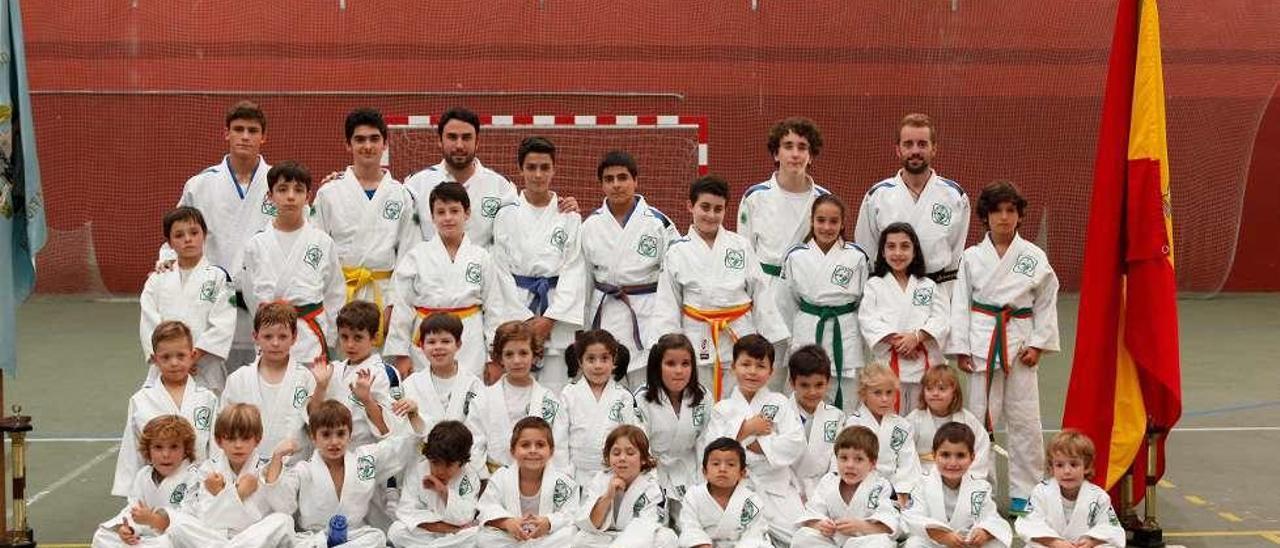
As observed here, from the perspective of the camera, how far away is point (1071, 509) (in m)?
6.25

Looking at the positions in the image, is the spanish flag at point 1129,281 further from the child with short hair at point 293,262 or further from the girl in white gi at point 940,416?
the child with short hair at point 293,262

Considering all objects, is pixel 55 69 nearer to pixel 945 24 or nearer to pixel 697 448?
pixel 945 24

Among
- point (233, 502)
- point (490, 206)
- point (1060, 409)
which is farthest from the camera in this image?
point (1060, 409)

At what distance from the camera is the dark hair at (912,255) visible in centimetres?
726

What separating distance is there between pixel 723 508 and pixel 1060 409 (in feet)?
14.4

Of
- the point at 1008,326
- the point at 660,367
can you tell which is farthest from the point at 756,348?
the point at 1008,326

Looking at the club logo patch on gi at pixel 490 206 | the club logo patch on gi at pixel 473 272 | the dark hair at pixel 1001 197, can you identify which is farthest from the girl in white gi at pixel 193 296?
the dark hair at pixel 1001 197

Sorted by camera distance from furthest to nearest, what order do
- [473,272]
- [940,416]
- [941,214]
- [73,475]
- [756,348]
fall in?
[73,475]
[941,214]
[473,272]
[940,416]
[756,348]

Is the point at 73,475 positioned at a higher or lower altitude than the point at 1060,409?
lower

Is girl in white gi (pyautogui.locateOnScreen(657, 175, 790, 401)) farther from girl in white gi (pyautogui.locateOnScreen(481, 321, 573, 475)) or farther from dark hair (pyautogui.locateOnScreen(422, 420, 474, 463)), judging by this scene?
dark hair (pyautogui.locateOnScreen(422, 420, 474, 463))

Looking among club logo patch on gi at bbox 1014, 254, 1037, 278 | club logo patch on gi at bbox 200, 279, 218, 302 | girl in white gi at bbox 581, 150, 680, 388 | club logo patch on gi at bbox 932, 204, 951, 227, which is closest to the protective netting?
girl in white gi at bbox 581, 150, 680, 388

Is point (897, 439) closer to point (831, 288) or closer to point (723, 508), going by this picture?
point (831, 288)

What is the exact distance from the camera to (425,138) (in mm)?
13961

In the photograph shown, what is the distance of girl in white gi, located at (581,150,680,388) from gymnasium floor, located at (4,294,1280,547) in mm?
2707
